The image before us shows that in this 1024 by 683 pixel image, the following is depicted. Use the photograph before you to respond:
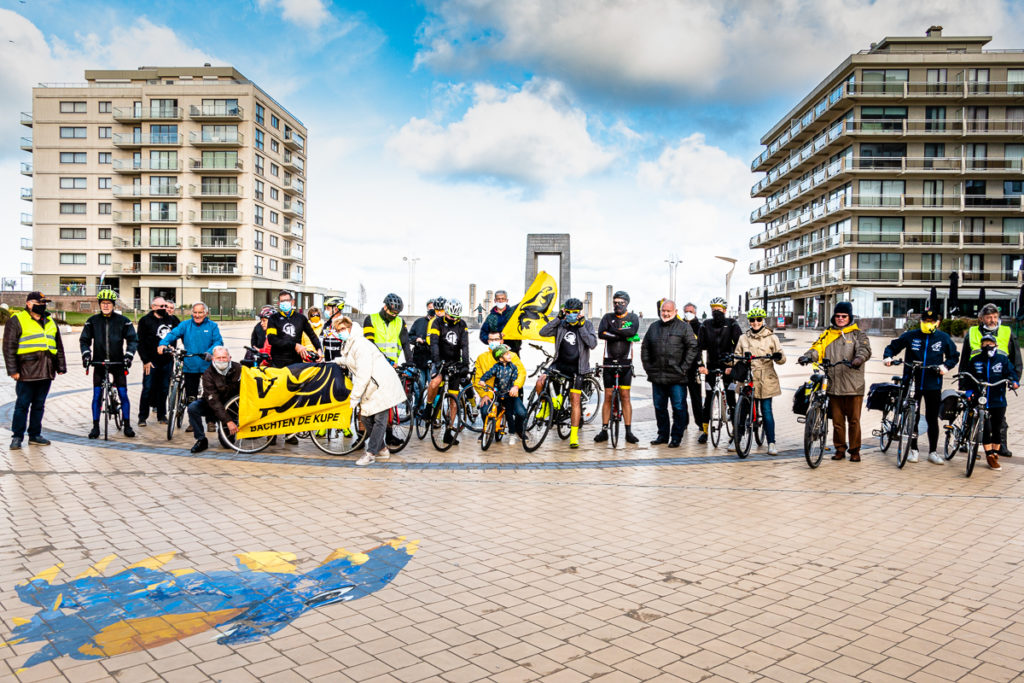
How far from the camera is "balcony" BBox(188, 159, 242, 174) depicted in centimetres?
6738

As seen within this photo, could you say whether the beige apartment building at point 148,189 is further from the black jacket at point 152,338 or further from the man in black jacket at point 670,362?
the man in black jacket at point 670,362

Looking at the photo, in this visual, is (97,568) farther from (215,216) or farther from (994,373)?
(215,216)

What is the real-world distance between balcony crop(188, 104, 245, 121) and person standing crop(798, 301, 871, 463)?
66.7 m

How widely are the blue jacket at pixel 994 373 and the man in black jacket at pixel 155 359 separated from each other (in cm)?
1069

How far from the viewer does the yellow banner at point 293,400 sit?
29.2 feet

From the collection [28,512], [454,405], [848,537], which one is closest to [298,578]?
[28,512]

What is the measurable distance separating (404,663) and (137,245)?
7380 cm

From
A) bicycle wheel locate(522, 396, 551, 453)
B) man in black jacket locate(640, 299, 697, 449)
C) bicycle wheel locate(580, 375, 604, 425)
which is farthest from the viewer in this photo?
bicycle wheel locate(580, 375, 604, 425)

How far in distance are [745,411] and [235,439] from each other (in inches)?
254

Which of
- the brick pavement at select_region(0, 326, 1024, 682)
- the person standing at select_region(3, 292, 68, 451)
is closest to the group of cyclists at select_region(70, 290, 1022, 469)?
the person standing at select_region(3, 292, 68, 451)

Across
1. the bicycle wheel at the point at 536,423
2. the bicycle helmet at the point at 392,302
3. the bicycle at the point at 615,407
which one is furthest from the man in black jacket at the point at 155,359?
the bicycle at the point at 615,407

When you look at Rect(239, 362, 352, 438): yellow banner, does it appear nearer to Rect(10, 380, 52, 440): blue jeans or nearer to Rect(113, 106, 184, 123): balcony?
Rect(10, 380, 52, 440): blue jeans

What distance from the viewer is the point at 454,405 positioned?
994 centimetres

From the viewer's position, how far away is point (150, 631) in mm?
3957
